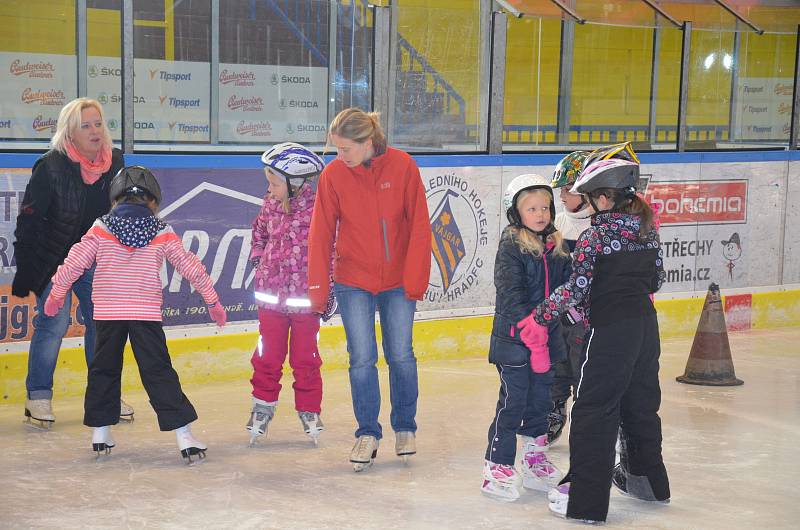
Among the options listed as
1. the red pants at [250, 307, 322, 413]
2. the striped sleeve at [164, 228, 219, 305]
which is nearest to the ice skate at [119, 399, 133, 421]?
the red pants at [250, 307, 322, 413]

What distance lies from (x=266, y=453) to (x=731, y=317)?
5.22 m

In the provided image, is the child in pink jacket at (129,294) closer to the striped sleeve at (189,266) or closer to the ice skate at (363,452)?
the striped sleeve at (189,266)

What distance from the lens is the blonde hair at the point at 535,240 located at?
4.99m

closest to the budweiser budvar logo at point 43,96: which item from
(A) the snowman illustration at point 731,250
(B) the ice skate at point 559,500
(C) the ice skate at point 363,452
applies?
(C) the ice skate at point 363,452

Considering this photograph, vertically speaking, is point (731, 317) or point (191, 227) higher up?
point (191, 227)

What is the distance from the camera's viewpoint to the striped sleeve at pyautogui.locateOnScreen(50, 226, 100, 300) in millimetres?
5383

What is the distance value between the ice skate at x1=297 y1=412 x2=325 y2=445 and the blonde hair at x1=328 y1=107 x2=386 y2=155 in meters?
1.47

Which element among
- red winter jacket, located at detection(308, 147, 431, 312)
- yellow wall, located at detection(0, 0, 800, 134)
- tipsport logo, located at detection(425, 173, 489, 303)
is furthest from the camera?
yellow wall, located at detection(0, 0, 800, 134)

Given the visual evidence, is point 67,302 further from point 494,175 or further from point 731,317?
point 731,317

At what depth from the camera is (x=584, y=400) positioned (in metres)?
4.80

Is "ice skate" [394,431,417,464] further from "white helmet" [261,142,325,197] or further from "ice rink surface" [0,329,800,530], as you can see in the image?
"white helmet" [261,142,325,197]

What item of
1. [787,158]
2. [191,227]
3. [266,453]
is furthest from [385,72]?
[787,158]

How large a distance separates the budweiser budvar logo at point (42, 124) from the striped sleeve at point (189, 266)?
74.4 inches

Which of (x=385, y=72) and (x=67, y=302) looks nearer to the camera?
(x=67, y=302)
